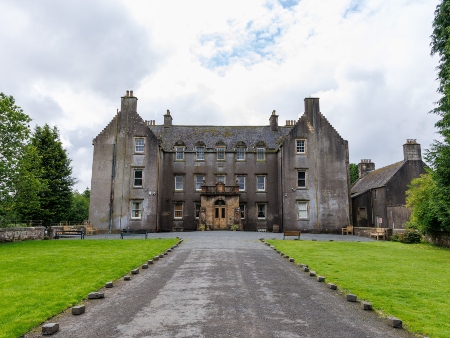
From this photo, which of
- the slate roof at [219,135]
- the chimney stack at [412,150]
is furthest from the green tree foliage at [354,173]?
the chimney stack at [412,150]

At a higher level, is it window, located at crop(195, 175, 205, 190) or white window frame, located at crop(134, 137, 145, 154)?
white window frame, located at crop(134, 137, 145, 154)

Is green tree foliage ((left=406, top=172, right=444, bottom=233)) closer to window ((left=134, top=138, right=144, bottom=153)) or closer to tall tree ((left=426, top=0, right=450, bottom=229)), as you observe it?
tall tree ((left=426, top=0, right=450, bottom=229))

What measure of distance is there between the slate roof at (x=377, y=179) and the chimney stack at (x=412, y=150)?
112 centimetres

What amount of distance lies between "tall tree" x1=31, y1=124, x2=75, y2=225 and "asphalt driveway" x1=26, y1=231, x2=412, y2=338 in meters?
35.6

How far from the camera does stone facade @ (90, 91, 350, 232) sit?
39.8m

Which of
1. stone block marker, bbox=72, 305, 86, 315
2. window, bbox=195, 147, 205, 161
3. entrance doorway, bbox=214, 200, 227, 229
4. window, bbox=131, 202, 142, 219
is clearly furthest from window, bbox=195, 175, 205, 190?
stone block marker, bbox=72, 305, 86, 315

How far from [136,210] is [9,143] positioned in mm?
16070

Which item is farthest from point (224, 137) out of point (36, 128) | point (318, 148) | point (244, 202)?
point (36, 128)

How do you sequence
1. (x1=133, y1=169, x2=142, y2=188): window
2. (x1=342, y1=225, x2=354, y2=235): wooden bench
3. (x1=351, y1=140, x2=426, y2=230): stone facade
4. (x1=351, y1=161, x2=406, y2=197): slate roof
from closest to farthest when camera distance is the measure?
(x1=351, y1=140, x2=426, y2=230): stone facade, (x1=342, y1=225, x2=354, y2=235): wooden bench, (x1=351, y1=161, x2=406, y2=197): slate roof, (x1=133, y1=169, x2=142, y2=188): window

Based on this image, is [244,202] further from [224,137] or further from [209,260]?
[209,260]

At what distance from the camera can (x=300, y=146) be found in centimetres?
4122

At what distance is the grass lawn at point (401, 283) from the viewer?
7.46 metres

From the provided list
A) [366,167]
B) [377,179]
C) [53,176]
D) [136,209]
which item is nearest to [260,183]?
[377,179]

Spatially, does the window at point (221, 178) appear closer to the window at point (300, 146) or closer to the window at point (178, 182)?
the window at point (178, 182)
